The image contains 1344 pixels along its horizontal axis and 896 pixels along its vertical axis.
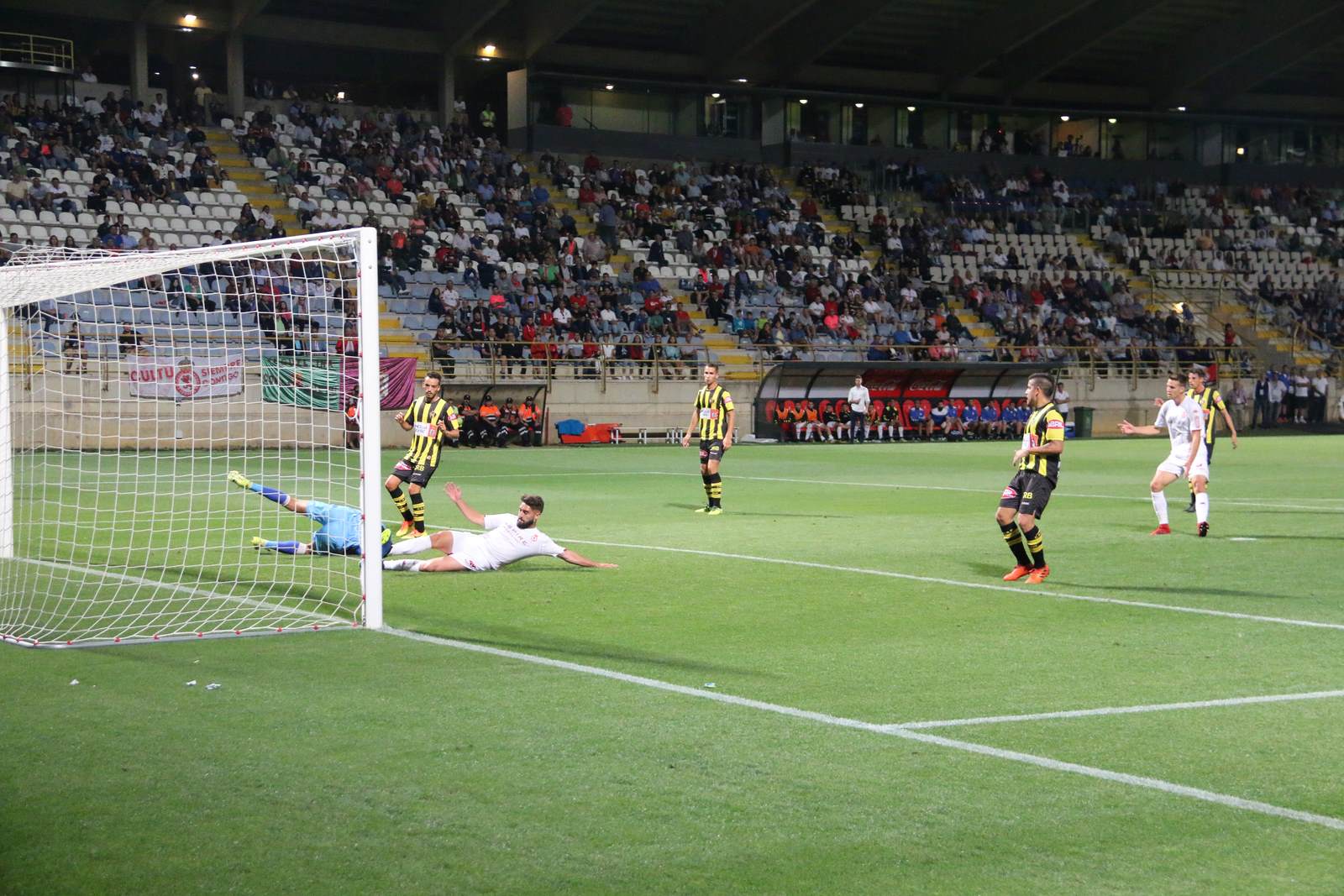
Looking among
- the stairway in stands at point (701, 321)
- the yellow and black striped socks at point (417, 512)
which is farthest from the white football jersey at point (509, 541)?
the stairway in stands at point (701, 321)

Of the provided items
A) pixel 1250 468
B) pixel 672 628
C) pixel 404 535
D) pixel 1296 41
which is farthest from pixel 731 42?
pixel 672 628

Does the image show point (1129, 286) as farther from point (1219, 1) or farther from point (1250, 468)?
point (1250, 468)

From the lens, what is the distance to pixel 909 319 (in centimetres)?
4728

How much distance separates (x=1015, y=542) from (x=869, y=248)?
38800 millimetres

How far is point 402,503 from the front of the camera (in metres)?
16.6

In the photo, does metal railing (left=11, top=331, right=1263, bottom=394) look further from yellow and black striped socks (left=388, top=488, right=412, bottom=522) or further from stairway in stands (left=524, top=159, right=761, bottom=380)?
yellow and black striped socks (left=388, top=488, right=412, bottom=522)

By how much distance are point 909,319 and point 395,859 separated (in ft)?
142

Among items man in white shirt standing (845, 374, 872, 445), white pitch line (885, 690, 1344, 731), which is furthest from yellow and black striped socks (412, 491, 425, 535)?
man in white shirt standing (845, 374, 872, 445)

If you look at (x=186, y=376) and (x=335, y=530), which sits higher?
(x=186, y=376)

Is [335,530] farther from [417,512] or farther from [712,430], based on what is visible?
[712,430]

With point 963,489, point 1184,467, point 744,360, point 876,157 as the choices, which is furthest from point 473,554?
point 876,157

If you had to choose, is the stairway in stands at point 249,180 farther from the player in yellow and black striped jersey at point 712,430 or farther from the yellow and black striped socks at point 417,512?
the yellow and black striped socks at point 417,512

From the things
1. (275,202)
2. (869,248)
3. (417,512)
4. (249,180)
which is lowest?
(417,512)

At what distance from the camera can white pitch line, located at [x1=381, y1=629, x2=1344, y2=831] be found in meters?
5.71
